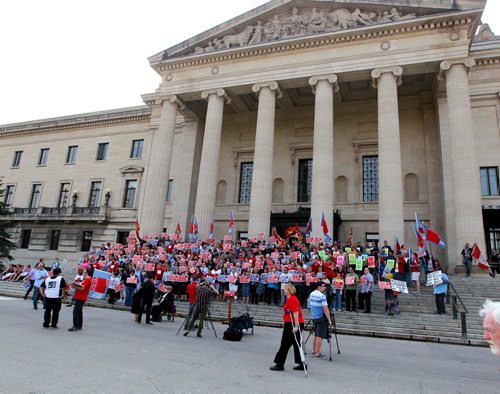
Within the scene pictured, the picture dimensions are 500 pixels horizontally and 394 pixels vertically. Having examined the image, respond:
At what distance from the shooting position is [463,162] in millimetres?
20109

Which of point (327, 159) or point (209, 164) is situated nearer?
point (327, 159)

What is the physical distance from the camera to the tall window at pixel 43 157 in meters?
40.0

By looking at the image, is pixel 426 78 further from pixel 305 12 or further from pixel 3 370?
pixel 3 370

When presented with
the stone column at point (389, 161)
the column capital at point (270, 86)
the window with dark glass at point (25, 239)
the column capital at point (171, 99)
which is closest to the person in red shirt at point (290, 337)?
the stone column at point (389, 161)

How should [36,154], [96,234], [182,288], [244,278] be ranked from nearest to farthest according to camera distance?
1. [244,278]
2. [182,288]
3. [96,234]
4. [36,154]

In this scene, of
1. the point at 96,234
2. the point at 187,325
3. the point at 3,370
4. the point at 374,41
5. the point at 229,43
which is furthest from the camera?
the point at 96,234

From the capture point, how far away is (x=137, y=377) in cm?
582

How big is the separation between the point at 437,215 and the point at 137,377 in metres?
23.2

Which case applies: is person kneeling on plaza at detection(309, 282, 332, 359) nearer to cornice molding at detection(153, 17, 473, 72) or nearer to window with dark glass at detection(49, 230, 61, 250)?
cornice molding at detection(153, 17, 473, 72)

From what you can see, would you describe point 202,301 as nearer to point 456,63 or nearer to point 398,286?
point 398,286

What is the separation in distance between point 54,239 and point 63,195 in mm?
4659

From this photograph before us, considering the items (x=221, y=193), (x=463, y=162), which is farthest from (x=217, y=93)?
(x=463, y=162)

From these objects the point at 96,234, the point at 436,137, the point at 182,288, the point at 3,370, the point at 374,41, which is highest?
the point at 374,41

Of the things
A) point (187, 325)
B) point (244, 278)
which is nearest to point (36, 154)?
point (244, 278)
